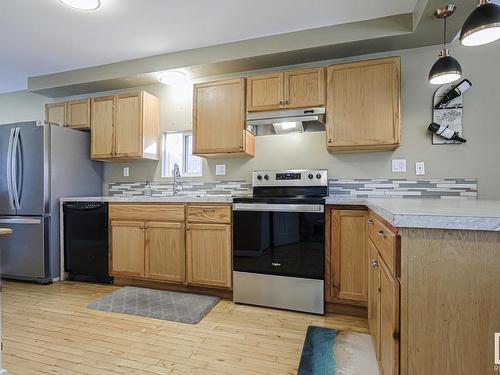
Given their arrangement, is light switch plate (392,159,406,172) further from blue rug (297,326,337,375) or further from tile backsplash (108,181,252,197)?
blue rug (297,326,337,375)

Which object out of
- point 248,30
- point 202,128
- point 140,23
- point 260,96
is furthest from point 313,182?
point 140,23

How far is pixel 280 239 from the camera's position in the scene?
90.6 inches

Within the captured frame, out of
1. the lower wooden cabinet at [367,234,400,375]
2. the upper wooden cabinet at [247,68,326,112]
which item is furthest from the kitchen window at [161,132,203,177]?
→ the lower wooden cabinet at [367,234,400,375]

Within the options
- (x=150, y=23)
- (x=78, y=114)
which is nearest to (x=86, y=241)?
(x=78, y=114)

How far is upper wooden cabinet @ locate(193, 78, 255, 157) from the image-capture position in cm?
273

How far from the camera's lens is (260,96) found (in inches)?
104

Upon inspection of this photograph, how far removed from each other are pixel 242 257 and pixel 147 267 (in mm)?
1033

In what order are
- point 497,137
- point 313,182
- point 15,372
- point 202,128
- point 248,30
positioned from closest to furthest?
point 15,372, point 497,137, point 248,30, point 313,182, point 202,128

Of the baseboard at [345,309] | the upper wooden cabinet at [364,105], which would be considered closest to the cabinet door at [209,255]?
the baseboard at [345,309]

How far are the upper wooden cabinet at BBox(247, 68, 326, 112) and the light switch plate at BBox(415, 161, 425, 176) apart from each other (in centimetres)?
103

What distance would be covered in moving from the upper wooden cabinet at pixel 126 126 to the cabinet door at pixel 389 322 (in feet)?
9.07

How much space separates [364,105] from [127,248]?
8.71 feet

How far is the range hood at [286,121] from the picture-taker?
2.48 m

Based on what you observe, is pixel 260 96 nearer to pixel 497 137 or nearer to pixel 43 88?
pixel 497 137
